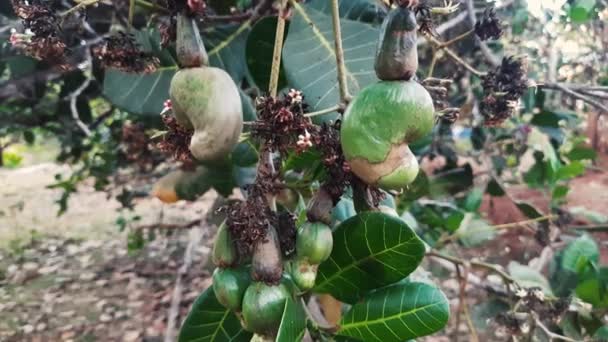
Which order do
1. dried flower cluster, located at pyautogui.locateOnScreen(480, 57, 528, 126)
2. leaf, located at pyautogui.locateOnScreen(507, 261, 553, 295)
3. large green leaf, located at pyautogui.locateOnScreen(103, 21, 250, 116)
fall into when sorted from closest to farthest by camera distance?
dried flower cluster, located at pyautogui.locateOnScreen(480, 57, 528, 126) → large green leaf, located at pyautogui.locateOnScreen(103, 21, 250, 116) → leaf, located at pyautogui.locateOnScreen(507, 261, 553, 295)

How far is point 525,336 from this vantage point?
121 cm

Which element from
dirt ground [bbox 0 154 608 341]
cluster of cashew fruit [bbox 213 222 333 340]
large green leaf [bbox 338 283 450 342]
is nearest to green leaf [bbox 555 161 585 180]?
dirt ground [bbox 0 154 608 341]

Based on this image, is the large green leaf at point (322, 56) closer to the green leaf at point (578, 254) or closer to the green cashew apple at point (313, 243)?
the green cashew apple at point (313, 243)

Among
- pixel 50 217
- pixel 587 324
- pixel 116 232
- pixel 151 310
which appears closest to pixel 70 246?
pixel 116 232

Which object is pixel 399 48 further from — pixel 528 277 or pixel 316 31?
pixel 528 277

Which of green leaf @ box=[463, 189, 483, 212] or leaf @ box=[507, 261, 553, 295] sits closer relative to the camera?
leaf @ box=[507, 261, 553, 295]

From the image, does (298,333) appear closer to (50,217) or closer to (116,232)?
(116,232)

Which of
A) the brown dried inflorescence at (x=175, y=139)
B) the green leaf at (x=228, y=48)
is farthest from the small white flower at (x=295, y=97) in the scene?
the green leaf at (x=228, y=48)

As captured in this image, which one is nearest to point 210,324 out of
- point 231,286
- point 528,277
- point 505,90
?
point 231,286

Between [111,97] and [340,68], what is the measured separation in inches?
19.9

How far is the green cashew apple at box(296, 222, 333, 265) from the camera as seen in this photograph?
56cm

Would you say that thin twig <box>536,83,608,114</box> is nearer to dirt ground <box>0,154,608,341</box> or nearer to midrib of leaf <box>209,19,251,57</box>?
midrib of leaf <box>209,19,251,57</box>

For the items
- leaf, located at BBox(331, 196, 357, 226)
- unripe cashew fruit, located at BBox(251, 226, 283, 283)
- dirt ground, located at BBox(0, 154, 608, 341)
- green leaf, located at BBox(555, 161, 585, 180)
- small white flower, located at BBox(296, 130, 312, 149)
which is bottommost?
dirt ground, located at BBox(0, 154, 608, 341)

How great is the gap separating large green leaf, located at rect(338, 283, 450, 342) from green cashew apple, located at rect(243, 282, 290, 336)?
0.47 ft
